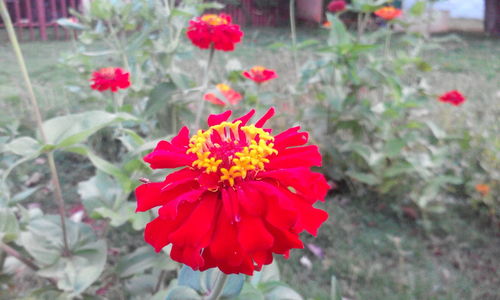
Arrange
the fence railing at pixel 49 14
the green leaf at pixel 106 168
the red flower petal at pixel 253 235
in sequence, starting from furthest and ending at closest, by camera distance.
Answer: the fence railing at pixel 49 14 < the green leaf at pixel 106 168 < the red flower petal at pixel 253 235

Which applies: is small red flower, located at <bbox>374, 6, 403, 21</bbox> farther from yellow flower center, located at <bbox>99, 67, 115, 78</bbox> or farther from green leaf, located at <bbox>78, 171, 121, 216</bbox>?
green leaf, located at <bbox>78, 171, 121, 216</bbox>

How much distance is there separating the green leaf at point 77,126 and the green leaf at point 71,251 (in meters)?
0.27

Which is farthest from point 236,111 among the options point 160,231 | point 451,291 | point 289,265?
point 160,231

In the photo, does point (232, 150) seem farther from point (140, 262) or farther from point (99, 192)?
point (99, 192)

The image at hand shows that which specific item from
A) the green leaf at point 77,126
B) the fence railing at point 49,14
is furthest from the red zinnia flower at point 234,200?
the fence railing at point 49,14

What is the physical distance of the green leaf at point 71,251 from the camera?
981 mm

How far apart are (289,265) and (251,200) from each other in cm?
112

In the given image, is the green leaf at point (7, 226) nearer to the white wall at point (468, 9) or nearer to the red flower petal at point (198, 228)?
the red flower petal at point (198, 228)

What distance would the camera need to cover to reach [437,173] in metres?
1.94

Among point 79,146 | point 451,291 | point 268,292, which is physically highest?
point 79,146

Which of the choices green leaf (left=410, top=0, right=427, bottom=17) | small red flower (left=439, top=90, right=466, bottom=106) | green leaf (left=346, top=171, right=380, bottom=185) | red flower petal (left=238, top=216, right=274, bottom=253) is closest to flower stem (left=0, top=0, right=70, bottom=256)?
red flower petal (left=238, top=216, right=274, bottom=253)

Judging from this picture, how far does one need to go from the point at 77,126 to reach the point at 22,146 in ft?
0.40

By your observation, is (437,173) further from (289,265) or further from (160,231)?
(160,231)

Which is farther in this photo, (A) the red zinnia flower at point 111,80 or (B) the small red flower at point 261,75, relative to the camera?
(B) the small red flower at point 261,75
